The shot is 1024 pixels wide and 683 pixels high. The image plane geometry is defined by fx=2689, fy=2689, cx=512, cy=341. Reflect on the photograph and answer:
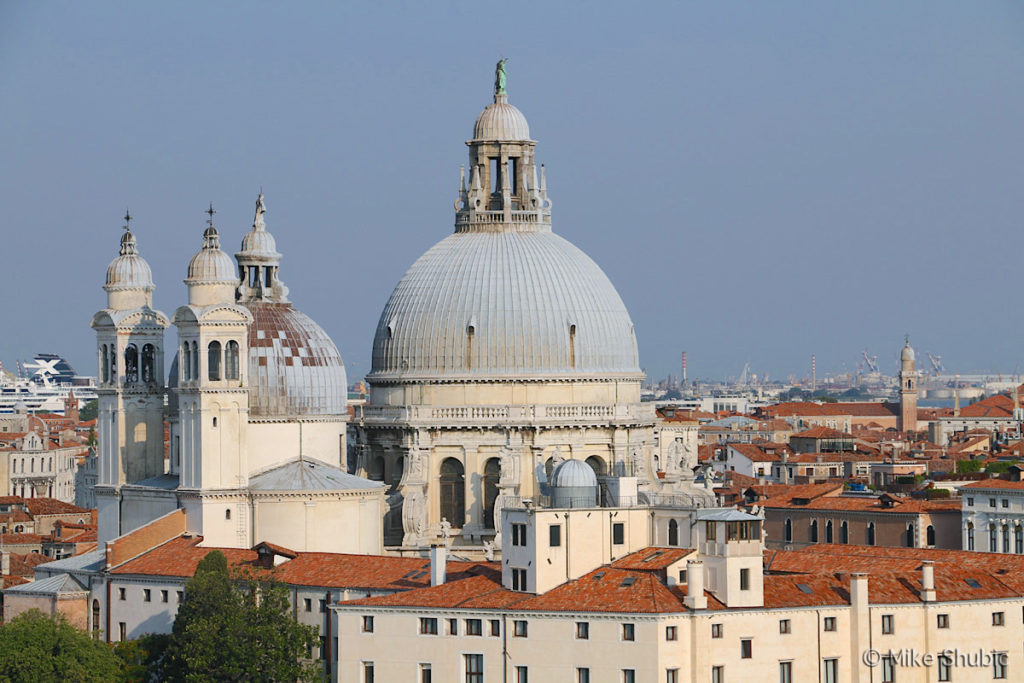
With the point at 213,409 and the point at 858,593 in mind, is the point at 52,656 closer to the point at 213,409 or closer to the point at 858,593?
the point at 213,409

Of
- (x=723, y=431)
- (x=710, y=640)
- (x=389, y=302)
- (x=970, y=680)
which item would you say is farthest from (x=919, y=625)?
(x=723, y=431)

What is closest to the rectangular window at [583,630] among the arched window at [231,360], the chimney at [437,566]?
the chimney at [437,566]

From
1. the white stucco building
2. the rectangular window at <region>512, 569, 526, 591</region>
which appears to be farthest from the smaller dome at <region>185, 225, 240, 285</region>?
the rectangular window at <region>512, 569, 526, 591</region>

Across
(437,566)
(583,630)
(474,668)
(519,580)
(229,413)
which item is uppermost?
(229,413)

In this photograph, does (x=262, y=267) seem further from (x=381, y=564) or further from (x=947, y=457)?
(x=947, y=457)

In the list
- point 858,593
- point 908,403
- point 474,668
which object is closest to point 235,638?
point 474,668

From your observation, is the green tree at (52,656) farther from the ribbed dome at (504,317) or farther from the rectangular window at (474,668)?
the ribbed dome at (504,317)

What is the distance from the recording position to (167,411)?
218 ft

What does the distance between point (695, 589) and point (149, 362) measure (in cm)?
2056

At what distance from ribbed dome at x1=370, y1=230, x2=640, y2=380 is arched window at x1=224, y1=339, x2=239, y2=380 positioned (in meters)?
6.52

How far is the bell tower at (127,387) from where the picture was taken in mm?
66438

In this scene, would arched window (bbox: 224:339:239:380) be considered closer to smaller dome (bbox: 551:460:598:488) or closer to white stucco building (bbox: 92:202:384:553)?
white stucco building (bbox: 92:202:384:553)

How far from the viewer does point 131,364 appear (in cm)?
6700

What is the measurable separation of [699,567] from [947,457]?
221 feet
